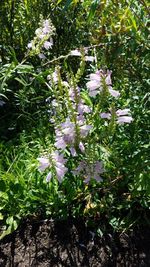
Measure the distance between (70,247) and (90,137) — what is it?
0.67 meters

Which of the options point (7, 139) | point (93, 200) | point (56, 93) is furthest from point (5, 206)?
point (56, 93)

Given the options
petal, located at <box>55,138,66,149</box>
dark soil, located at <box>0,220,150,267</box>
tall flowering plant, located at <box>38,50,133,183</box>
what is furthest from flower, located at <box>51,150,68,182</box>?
dark soil, located at <box>0,220,150,267</box>

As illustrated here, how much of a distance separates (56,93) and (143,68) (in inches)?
26.9

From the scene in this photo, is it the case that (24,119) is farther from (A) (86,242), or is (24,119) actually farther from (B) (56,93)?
(B) (56,93)

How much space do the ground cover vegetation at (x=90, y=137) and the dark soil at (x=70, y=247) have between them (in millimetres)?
60

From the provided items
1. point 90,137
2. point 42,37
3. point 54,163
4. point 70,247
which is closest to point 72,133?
point 54,163

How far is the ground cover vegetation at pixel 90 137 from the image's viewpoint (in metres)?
2.06

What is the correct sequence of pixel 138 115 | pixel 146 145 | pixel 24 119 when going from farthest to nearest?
1. pixel 24 119
2. pixel 138 115
3. pixel 146 145

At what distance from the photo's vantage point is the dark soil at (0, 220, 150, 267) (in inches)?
100

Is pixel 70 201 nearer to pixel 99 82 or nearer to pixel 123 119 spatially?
pixel 123 119

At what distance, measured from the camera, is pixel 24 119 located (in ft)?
11.3

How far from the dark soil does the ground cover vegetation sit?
0.06 m

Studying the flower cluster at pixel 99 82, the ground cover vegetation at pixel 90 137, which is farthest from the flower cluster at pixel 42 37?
the flower cluster at pixel 99 82

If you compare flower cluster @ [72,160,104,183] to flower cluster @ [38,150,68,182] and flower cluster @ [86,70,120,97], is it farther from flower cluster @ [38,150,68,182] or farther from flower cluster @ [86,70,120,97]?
flower cluster @ [86,70,120,97]
